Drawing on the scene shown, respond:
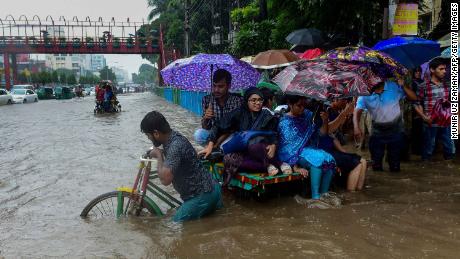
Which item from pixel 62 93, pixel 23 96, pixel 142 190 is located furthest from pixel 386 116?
pixel 62 93

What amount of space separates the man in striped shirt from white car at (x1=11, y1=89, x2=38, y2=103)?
36.4 metres

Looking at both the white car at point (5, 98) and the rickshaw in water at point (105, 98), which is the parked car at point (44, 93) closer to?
the white car at point (5, 98)

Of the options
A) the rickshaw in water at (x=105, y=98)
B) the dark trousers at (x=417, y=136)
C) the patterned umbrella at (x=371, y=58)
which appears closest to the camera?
the patterned umbrella at (x=371, y=58)

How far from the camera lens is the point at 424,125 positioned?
307 inches

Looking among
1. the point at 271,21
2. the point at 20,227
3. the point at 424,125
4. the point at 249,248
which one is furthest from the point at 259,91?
the point at 271,21

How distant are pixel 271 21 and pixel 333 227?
13986 mm

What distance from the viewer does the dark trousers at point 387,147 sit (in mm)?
6883

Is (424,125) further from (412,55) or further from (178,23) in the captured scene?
(178,23)

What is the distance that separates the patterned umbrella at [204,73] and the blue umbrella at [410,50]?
7.75 ft

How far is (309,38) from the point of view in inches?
463

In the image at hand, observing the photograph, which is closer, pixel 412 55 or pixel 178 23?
pixel 412 55

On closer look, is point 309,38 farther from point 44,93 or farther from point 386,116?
point 44,93

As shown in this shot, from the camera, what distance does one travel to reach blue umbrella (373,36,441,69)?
7641 millimetres

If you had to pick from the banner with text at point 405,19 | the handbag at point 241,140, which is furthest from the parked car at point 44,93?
the handbag at point 241,140
